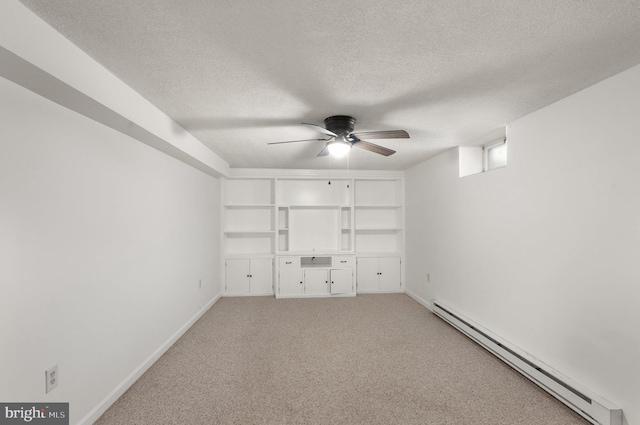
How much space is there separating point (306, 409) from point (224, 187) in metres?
4.27

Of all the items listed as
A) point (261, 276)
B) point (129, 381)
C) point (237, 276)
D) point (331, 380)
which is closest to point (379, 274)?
point (261, 276)

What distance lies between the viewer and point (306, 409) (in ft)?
6.99

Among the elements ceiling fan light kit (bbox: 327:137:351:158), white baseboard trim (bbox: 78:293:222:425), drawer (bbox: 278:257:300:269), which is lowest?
white baseboard trim (bbox: 78:293:222:425)

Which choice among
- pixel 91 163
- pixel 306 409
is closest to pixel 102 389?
pixel 306 409

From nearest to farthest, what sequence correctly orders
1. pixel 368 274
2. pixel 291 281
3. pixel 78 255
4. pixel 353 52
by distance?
pixel 353 52 < pixel 78 255 < pixel 291 281 < pixel 368 274

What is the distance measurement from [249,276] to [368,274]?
7.57 feet

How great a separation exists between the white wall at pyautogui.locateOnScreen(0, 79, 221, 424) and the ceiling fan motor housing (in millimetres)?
1796

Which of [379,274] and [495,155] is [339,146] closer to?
[495,155]

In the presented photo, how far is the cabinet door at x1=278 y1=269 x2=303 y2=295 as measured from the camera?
5266 mm

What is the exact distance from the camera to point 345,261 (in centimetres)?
541

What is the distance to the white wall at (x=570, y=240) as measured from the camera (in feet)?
6.03

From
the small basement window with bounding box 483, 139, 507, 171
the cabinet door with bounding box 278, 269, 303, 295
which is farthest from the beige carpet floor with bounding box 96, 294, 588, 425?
the small basement window with bounding box 483, 139, 507, 171

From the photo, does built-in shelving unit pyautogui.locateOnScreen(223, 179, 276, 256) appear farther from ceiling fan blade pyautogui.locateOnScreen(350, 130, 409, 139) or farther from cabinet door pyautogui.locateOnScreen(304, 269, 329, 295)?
ceiling fan blade pyautogui.locateOnScreen(350, 130, 409, 139)

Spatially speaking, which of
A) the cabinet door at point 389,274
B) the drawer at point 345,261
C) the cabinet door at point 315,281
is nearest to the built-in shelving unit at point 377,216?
the cabinet door at point 389,274
